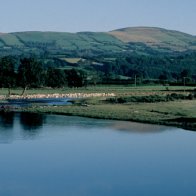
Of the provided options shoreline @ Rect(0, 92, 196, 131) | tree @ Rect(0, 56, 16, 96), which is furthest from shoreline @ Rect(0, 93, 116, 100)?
shoreline @ Rect(0, 92, 196, 131)

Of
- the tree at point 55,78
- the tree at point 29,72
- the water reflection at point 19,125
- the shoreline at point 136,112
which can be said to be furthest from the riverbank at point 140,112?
the tree at point 55,78

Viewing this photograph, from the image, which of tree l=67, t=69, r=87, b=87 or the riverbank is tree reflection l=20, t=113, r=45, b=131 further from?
tree l=67, t=69, r=87, b=87

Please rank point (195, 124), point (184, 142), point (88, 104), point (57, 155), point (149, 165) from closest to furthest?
1. point (149, 165)
2. point (57, 155)
3. point (184, 142)
4. point (195, 124)
5. point (88, 104)

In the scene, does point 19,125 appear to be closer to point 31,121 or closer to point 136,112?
point 31,121

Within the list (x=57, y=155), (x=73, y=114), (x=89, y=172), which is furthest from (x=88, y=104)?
(x=89, y=172)

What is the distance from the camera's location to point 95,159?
136 ft

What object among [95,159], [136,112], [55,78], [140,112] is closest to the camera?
[95,159]

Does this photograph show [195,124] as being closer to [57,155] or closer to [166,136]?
[166,136]

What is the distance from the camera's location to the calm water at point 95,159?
3350 centimetres

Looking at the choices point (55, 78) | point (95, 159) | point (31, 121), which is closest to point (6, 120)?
point (31, 121)

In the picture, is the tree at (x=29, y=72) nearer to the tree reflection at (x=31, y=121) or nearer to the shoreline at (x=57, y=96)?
the shoreline at (x=57, y=96)

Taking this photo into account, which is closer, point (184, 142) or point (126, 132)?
point (184, 142)

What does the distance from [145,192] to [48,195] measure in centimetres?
566

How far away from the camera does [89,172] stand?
37.2 meters
